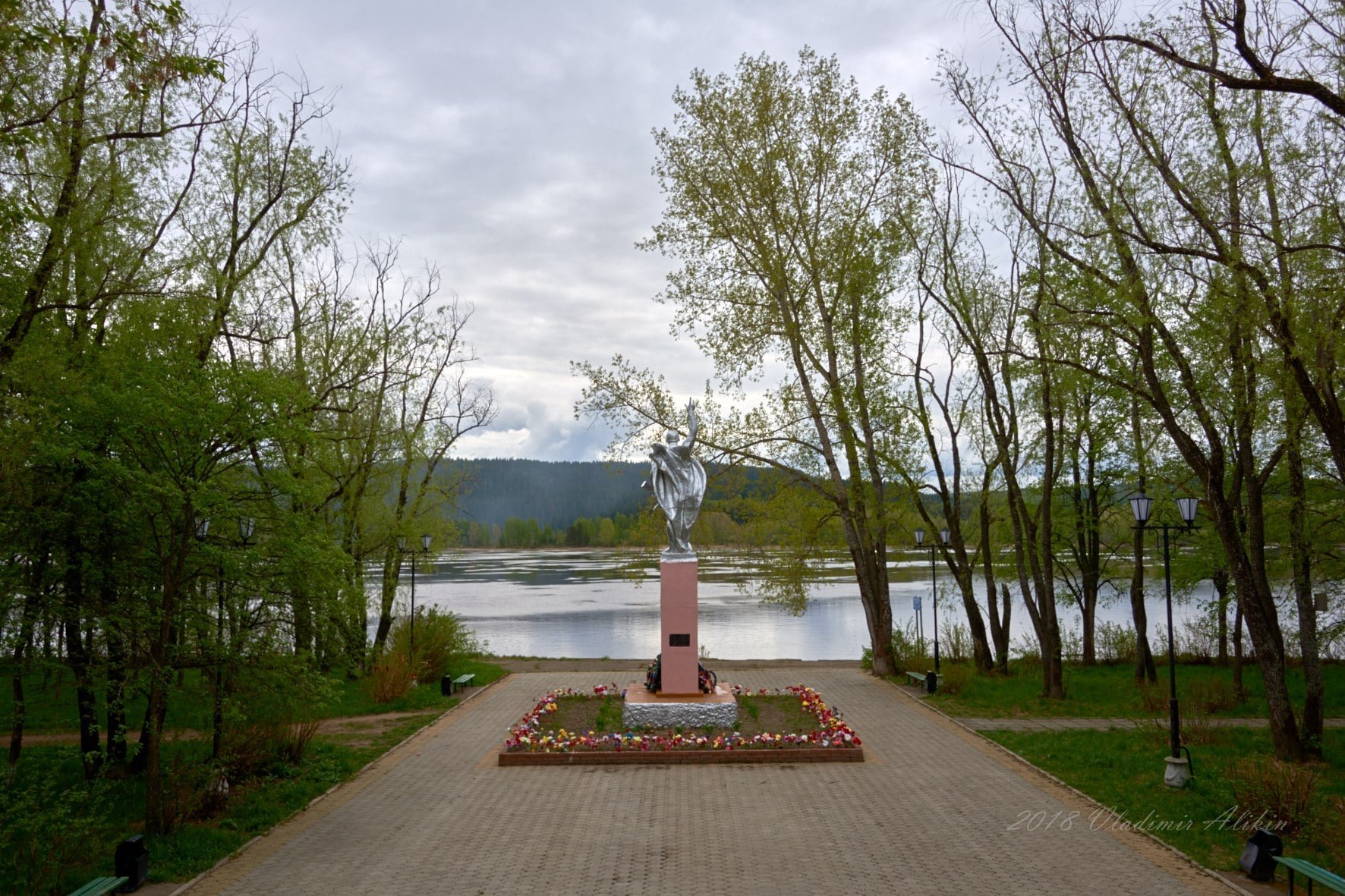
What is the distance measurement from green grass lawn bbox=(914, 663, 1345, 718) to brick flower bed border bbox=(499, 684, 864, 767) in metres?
4.56

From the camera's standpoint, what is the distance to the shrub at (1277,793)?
29.5 feet

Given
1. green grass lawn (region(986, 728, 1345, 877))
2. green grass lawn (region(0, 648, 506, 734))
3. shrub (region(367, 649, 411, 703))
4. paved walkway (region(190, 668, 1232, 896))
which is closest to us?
paved walkway (region(190, 668, 1232, 896))

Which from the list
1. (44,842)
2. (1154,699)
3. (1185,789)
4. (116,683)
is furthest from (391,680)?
(1154,699)

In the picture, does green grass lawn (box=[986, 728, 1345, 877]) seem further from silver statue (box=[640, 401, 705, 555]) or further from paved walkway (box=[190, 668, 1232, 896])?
silver statue (box=[640, 401, 705, 555])

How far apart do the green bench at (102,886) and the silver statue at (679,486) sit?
9.21 meters

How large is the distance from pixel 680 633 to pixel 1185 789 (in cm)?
741

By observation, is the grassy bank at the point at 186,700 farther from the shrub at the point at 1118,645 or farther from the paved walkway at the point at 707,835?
the shrub at the point at 1118,645

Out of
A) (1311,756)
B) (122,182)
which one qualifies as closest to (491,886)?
(122,182)

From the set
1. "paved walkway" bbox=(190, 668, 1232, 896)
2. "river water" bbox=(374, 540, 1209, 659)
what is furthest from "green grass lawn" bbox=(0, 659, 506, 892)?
"river water" bbox=(374, 540, 1209, 659)

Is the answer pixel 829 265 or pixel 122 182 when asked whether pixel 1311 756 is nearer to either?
pixel 829 265

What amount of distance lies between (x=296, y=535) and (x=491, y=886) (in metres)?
4.17

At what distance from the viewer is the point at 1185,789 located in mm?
10688

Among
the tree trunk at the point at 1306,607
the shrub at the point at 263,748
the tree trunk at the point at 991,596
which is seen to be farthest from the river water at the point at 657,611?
the tree trunk at the point at 1306,607

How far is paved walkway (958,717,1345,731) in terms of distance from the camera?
49.0ft
